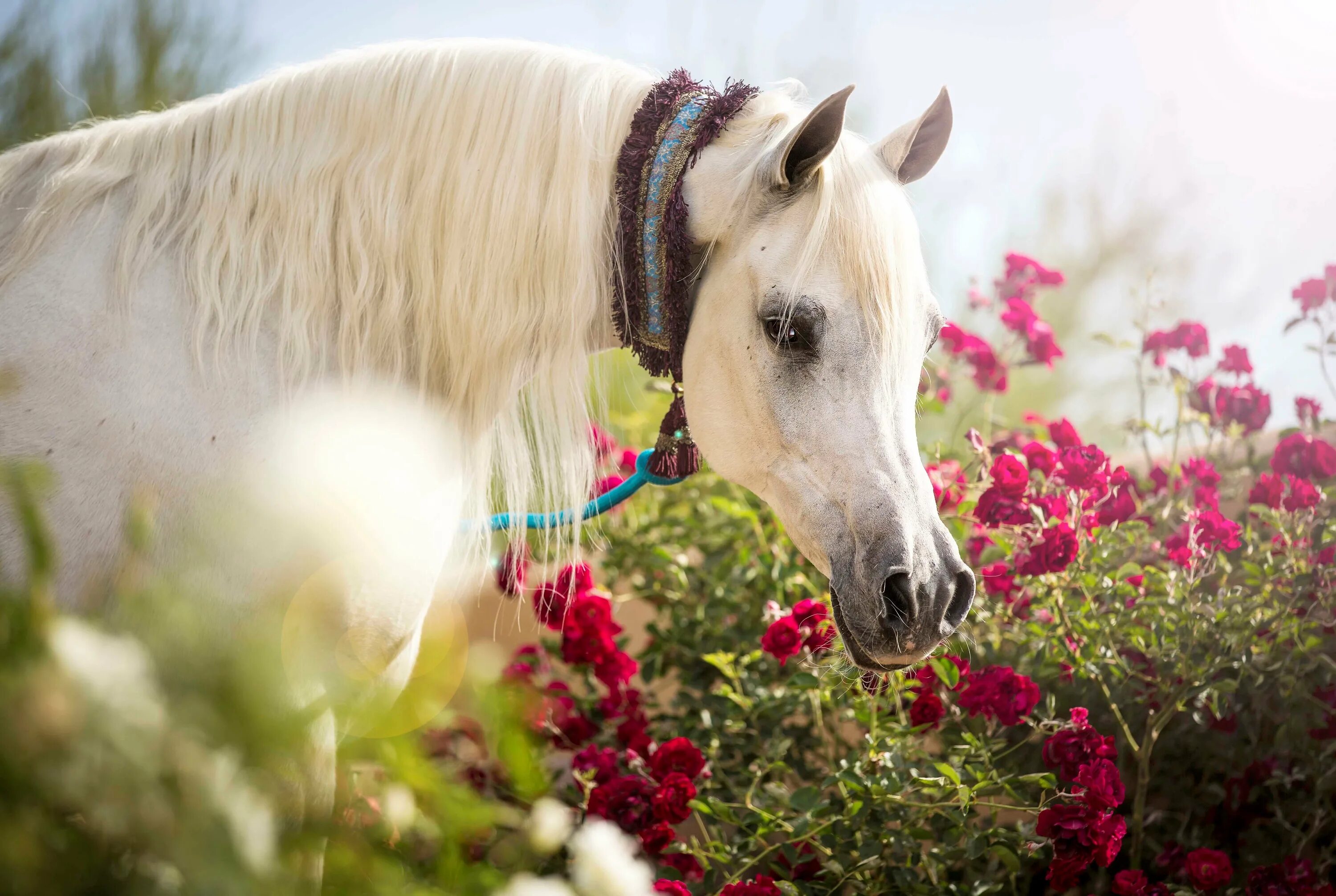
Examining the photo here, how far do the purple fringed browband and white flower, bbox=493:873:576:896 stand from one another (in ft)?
3.01

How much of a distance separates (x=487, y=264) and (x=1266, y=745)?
6.96 feet

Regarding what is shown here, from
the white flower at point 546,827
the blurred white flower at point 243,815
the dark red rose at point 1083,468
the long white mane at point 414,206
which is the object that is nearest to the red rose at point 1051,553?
the dark red rose at point 1083,468

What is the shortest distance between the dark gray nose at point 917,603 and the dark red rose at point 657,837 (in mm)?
Answer: 659

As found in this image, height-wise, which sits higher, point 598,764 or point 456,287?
point 456,287

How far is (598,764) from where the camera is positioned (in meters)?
1.92

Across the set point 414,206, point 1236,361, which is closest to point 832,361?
point 414,206

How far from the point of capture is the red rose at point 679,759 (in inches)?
67.5

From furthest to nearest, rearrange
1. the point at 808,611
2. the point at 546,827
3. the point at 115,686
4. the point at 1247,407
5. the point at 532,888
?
the point at 1247,407, the point at 808,611, the point at 546,827, the point at 532,888, the point at 115,686

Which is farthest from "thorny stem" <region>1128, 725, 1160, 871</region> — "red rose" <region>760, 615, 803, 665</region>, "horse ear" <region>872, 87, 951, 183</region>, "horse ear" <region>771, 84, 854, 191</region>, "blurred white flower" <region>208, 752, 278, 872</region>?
"blurred white flower" <region>208, 752, 278, 872</region>

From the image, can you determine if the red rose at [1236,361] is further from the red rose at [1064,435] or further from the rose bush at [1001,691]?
the red rose at [1064,435]

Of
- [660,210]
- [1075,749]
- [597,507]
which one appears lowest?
[1075,749]

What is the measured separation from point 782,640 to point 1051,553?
0.56m

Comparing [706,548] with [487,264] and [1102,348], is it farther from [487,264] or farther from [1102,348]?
[1102,348]

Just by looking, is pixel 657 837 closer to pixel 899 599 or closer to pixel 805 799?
pixel 805 799
